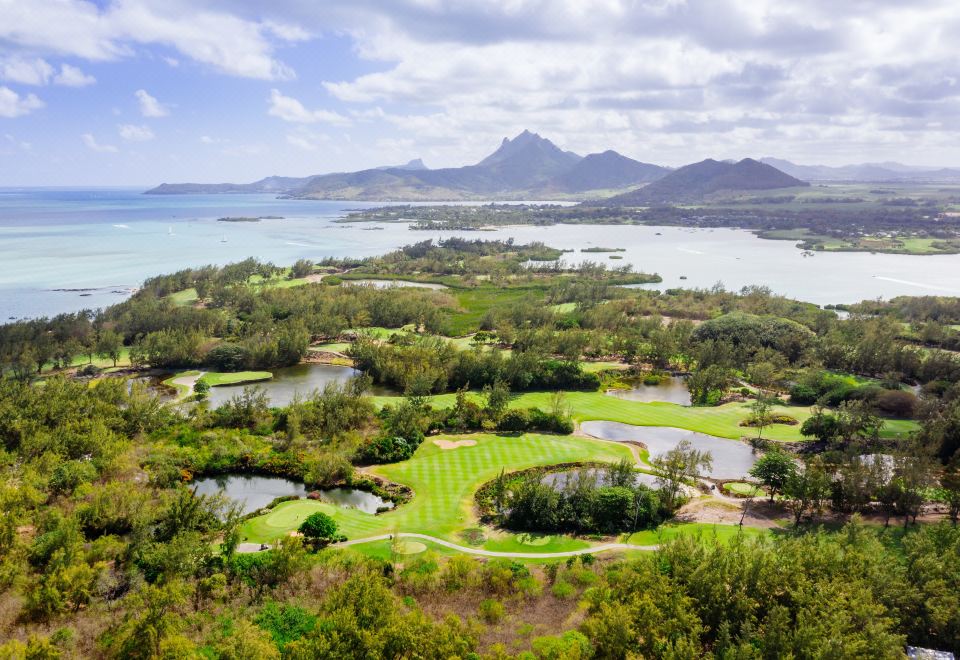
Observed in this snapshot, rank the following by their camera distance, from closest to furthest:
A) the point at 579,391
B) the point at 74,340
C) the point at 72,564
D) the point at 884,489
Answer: the point at 72,564 < the point at 884,489 < the point at 579,391 < the point at 74,340

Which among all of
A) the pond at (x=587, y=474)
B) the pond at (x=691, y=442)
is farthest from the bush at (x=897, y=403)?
the pond at (x=587, y=474)

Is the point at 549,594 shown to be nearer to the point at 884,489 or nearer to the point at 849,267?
the point at 884,489

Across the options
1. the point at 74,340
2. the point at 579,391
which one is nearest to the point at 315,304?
the point at 74,340

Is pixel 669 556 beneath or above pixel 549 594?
above

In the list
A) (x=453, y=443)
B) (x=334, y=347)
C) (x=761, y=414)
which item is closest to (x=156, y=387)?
(x=334, y=347)

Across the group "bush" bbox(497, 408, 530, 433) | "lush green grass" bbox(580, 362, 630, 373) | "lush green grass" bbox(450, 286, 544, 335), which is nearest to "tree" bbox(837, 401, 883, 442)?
"lush green grass" bbox(580, 362, 630, 373)

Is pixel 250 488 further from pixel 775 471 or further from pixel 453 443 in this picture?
pixel 775 471

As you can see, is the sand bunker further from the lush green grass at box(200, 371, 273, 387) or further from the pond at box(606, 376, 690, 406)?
the lush green grass at box(200, 371, 273, 387)
